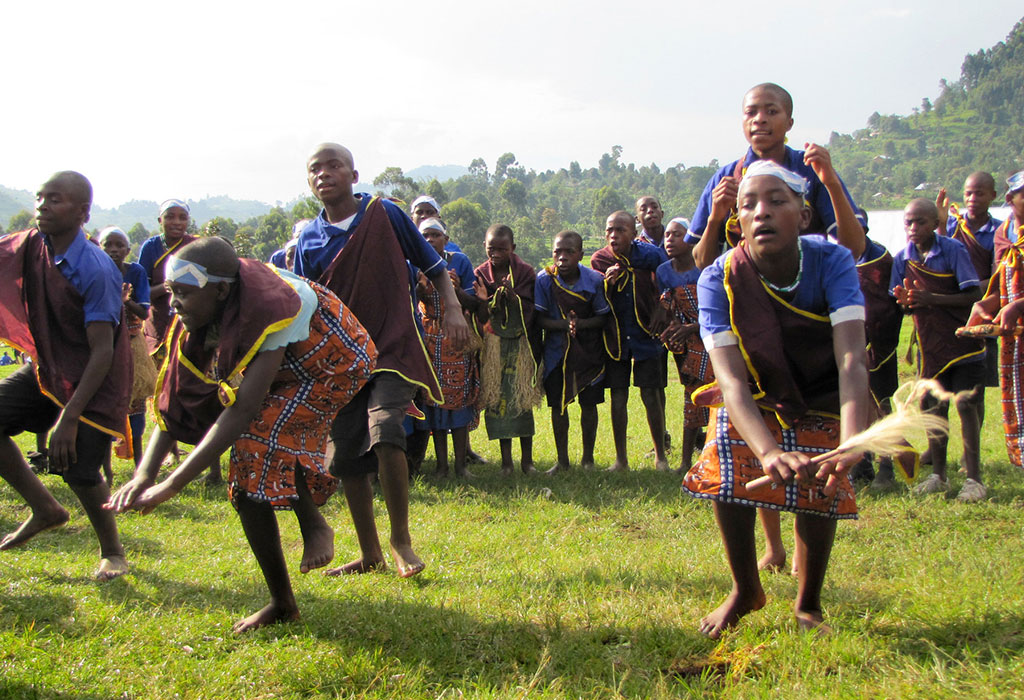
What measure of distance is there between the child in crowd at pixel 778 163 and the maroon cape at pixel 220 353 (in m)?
2.05

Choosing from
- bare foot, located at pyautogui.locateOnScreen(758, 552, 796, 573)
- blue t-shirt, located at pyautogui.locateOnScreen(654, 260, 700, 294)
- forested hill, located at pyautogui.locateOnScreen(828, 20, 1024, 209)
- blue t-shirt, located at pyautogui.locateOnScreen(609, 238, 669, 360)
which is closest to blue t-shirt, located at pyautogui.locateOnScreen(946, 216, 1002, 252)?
blue t-shirt, located at pyautogui.locateOnScreen(654, 260, 700, 294)

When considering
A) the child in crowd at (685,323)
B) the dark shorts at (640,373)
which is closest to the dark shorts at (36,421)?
the child in crowd at (685,323)

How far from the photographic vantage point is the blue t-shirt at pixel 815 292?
327 cm

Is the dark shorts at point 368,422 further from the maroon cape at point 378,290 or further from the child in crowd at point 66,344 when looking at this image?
the child in crowd at point 66,344

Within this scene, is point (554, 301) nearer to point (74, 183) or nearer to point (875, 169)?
point (74, 183)

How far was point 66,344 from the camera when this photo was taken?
15.8ft

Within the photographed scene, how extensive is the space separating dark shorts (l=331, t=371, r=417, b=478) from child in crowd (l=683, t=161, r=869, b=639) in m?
1.77

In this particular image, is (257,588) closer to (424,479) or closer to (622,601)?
(622,601)

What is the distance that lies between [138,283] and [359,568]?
4.05 metres

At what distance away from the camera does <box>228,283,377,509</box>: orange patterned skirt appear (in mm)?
3613

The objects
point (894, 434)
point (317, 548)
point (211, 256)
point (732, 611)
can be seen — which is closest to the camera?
point (894, 434)

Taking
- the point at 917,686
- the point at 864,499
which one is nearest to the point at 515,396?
the point at 864,499

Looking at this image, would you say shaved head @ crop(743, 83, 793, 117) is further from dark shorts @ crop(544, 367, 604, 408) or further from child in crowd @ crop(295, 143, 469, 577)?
dark shorts @ crop(544, 367, 604, 408)

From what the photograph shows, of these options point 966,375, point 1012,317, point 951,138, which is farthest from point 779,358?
point 951,138
